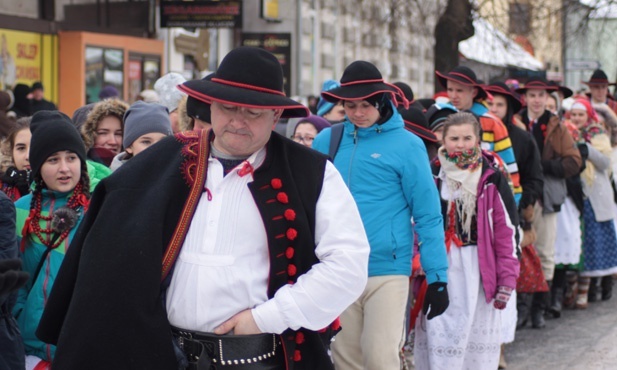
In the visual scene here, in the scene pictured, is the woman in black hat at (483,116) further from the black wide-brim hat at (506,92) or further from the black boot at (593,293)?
the black boot at (593,293)

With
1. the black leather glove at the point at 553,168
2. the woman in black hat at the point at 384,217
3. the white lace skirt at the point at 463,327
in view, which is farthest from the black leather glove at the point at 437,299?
the black leather glove at the point at 553,168

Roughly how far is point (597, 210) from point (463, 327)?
15.3 feet

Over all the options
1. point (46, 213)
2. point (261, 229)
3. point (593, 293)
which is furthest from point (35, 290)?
point (593, 293)

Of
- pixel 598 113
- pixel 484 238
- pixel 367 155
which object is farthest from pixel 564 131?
pixel 367 155

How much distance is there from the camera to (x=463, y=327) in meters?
6.93

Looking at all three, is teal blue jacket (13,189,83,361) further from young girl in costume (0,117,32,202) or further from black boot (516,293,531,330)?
black boot (516,293,531,330)

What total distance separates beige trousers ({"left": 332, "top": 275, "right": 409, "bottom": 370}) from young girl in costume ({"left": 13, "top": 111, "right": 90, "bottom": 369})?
1.73 meters

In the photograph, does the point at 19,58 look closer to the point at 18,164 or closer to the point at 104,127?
the point at 104,127

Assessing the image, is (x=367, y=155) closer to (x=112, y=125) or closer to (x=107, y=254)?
(x=112, y=125)

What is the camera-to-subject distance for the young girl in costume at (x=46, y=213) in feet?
16.6

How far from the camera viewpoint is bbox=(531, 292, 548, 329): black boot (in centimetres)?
983

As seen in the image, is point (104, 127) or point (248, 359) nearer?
point (248, 359)

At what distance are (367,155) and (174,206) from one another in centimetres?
257

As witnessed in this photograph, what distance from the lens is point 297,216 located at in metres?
3.78
